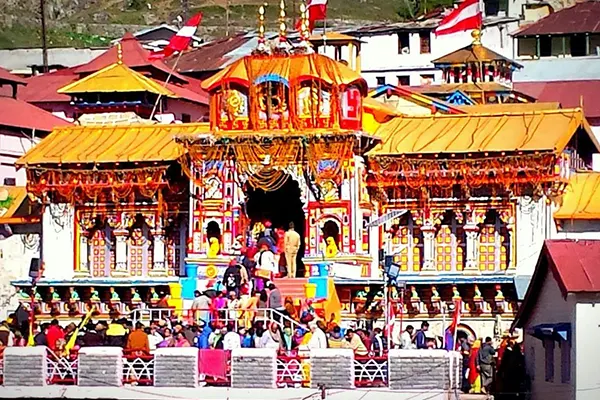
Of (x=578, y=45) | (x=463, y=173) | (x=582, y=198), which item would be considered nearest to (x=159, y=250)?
(x=463, y=173)

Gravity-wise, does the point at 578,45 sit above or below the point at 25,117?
above

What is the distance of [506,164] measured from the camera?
38219 millimetres

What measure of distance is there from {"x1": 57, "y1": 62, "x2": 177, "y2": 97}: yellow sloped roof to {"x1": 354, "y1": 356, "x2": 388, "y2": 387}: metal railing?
84.9 feet

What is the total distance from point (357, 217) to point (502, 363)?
856 centimetres

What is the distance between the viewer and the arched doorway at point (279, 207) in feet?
132

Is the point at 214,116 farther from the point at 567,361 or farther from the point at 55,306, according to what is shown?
the point at 567,361

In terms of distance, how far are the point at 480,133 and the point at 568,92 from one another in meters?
26.3

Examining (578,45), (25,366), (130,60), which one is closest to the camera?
(25,366)

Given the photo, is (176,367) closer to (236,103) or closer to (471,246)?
(236,103)

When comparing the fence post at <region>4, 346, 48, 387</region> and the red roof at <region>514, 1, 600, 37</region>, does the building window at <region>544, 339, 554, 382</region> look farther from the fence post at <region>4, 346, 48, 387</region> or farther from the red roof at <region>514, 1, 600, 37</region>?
the red roof at <region>514, 1, 600, 37</region>

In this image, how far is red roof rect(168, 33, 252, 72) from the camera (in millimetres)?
71375

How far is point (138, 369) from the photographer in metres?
29.8

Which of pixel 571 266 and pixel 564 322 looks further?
pixel 564 322

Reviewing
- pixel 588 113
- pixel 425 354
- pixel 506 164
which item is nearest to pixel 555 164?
pixel 506 164
